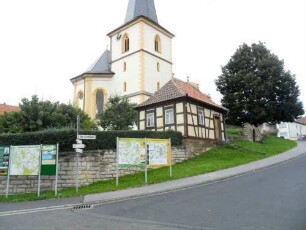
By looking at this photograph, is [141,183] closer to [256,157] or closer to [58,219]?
[58,219]

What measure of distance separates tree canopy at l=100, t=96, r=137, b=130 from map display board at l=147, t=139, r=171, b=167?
1073cm

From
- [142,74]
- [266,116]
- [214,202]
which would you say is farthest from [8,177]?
[266,116]

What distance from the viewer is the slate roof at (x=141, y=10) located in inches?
1681

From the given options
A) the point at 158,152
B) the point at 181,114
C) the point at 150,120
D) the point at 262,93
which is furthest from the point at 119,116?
the point at 262,93

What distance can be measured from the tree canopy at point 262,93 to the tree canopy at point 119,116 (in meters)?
13.8

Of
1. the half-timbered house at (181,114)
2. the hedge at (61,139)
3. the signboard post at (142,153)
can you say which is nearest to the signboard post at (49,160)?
the hedge at (61,139)

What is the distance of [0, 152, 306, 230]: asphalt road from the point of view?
343 inches

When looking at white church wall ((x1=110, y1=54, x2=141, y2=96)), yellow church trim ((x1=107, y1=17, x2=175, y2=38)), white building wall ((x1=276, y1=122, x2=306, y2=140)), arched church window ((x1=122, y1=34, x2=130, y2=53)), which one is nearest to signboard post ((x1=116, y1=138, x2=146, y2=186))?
white church wall ((x1=110, y1=54, x2=141, y2=96))

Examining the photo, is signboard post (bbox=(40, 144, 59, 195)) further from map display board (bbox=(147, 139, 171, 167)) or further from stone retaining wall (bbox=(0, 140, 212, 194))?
map display board (bbox=(147, 139, 171, 167))

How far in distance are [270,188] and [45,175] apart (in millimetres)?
10270

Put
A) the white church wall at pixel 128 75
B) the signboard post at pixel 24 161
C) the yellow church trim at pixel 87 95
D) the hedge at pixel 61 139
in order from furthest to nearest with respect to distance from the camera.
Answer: the yellow church trim at pixel 87 95 < the white church wall at pixel 128 75 < the hedge at pixel 61 139 < the signboard post at pixel 24 161

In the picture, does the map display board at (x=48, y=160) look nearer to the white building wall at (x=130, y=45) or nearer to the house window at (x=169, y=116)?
the house window at (x=169, y=116)

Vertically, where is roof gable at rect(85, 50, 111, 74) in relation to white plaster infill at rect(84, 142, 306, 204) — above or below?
above

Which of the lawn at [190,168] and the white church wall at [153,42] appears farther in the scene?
the white church wall at [153,42]
